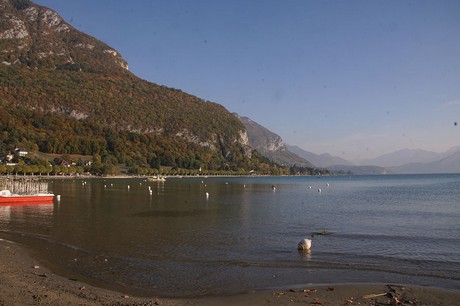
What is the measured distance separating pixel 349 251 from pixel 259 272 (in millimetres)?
6977

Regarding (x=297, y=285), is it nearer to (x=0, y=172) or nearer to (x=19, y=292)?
(x=19, y=292)

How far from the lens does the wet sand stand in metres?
12.6

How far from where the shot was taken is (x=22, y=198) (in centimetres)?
4809

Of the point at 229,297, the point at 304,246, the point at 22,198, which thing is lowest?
the point at 229,297

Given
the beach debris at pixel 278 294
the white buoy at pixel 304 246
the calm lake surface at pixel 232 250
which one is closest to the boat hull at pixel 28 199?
the calm lake surface at pixel 232 250

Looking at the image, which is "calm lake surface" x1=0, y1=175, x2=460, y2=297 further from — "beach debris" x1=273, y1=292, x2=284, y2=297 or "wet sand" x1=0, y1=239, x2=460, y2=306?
"beach debris" x1=273, y1=292, x2=284, y2=297

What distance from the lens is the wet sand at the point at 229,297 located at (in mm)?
12586

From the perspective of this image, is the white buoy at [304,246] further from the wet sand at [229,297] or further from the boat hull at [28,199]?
the boat hull at [28,199]

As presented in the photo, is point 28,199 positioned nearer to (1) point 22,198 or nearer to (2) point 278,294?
(1) point 22,198

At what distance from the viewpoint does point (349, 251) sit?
72.2 ft

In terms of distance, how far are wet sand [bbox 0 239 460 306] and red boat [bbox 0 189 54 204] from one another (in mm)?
34907

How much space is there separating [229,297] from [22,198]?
42.1 metres

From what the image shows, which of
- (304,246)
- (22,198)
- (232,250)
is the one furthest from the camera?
(22,198)

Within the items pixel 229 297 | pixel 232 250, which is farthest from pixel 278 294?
pixel 232 250
